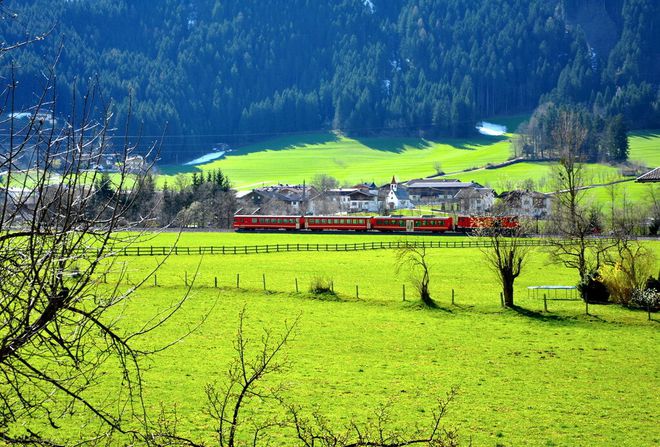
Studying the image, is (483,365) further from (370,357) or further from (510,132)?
(510,132)

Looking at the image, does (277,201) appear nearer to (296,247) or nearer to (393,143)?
(296,247)

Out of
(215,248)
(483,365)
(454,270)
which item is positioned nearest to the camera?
(483,365)

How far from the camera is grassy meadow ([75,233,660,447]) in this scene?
16297 mm

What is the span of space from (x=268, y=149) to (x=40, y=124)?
16587 centimetres

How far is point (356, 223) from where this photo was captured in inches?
2788


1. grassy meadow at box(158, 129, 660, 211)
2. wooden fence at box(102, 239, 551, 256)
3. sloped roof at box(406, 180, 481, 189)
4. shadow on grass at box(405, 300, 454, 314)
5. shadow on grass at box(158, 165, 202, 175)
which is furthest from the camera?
shadow on grass at box(158, 165, 202, 175)

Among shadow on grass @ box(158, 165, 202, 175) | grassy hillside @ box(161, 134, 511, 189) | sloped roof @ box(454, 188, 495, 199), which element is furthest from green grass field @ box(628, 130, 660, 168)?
shadow on grass @ box(158, 165, 202, 175)

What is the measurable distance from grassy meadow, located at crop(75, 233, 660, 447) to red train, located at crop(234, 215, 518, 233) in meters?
29.8

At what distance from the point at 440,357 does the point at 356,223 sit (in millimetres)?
49018

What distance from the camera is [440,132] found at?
17088 centimetres

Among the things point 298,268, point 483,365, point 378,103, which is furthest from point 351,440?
point 378,103

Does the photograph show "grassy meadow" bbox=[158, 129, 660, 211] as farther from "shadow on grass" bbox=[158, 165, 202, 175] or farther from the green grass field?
"shadow on grass" bbox=[158, 165, 202, 175]

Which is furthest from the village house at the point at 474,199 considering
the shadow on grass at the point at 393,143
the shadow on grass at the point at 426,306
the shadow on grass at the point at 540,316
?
the shadow on grass at the point at 393,143

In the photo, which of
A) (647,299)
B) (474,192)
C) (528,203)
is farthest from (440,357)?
(474,192)
